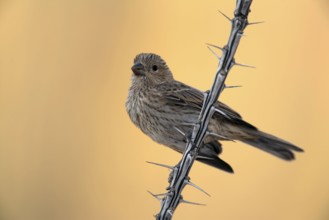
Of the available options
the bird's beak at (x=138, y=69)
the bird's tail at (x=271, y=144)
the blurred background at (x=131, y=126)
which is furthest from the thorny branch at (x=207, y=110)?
the blurred background at (x=131, y=126)

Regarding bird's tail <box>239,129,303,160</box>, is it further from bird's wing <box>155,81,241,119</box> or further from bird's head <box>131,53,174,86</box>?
bird's head <box>131,53,174,86</box>

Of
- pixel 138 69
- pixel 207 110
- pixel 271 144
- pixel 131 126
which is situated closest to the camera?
pixel 207 110

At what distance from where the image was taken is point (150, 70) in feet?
19.7

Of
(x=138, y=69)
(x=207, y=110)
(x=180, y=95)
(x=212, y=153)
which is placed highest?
(x=138, y=69)

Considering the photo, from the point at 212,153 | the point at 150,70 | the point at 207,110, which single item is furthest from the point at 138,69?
the point at 207,110

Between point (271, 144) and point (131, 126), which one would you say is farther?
point (131, 126)

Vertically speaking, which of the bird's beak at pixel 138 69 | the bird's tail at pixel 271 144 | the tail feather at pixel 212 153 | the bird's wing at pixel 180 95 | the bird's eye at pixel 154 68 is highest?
the bird's eye at pixel 154 68

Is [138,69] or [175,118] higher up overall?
[138,69]

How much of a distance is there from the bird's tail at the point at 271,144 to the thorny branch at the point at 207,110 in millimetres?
2143

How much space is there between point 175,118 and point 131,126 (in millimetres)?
1500

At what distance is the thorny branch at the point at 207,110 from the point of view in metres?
3.22

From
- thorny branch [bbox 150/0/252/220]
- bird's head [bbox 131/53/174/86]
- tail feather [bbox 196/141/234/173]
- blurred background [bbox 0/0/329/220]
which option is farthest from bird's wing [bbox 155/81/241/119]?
thorny branch [bbox 150/0/252/220]

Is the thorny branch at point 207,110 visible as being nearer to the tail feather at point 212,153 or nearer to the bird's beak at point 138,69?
the tail feather at point 212,153

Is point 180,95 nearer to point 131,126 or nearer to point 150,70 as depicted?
point 150,70
